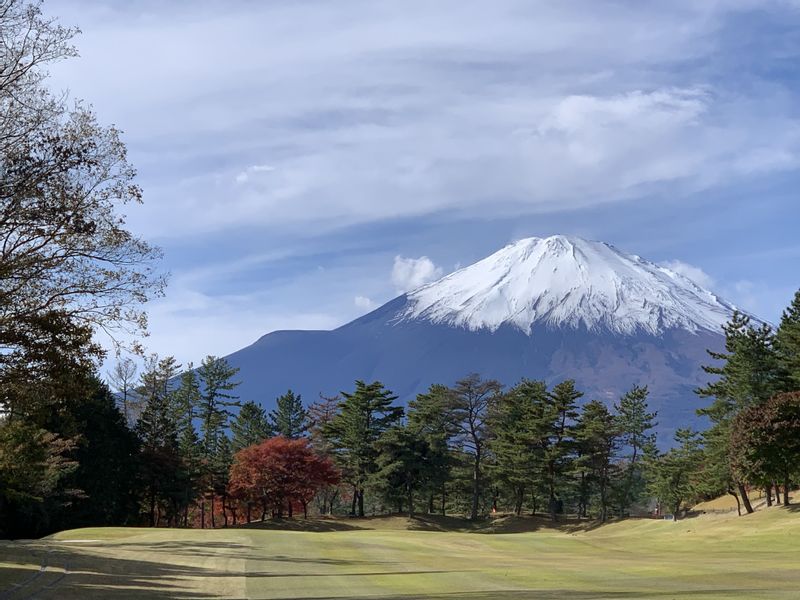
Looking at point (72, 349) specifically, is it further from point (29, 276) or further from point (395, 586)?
point (395, 586)

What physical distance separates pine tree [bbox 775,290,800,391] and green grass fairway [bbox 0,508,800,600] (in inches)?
393

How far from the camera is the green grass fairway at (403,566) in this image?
867 inches

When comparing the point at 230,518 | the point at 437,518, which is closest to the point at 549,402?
the point at 437,518

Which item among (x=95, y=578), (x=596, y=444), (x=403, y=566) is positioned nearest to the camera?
(x=95, y=578)

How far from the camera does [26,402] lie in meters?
21.1

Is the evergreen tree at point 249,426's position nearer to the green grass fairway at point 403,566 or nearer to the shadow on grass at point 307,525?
the shadow on grass at point 307,525

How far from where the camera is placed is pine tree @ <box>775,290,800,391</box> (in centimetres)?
5741

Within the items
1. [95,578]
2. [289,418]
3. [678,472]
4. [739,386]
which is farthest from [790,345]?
[289,418]

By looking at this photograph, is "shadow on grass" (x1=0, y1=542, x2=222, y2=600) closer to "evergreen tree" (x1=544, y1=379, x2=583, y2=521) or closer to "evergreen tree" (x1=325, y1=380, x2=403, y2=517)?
"evergreen tree" (x1=325, y1=380, x2=403, y2=517)

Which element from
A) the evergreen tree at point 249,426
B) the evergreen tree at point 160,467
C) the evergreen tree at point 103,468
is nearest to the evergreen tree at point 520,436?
the evergreen tree at point 249,426

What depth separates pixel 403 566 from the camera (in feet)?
104

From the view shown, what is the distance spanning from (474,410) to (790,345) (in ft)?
114

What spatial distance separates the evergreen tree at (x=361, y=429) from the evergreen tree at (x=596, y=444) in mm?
18800

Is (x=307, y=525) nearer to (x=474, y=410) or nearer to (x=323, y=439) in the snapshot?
(x=474, y=410)
